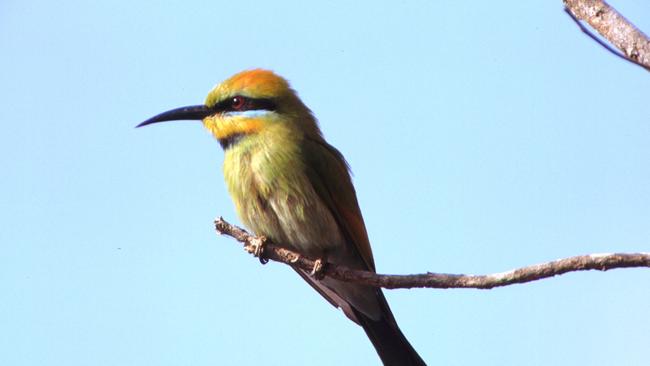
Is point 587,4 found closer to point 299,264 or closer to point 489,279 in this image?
point 489,279

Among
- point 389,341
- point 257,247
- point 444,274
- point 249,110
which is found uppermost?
point 249,110

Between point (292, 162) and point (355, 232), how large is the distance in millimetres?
420

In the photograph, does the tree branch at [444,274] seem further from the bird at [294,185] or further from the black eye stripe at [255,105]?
the black eye stripe at [255,105]

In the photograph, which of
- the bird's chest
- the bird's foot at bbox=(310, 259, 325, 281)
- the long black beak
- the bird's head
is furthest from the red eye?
the bird's foot at bbox=(310, 259, 325, 281)

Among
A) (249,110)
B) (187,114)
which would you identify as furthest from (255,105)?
(187,114)

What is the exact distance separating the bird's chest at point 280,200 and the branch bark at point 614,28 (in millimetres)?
1302

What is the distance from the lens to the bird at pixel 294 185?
3.29m

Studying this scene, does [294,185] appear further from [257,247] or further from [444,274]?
[444,274]

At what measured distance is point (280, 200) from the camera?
3268 millimetres

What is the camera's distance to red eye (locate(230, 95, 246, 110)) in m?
3.57

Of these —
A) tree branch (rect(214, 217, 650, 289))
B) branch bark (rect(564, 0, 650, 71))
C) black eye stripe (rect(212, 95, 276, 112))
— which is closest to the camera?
branch bark (rect(564, 0, 650, 71))

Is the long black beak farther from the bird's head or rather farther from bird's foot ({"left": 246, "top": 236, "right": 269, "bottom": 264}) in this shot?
bird's foot ({"left": 246, "top": 236, "right": 269, "bottom": 264})

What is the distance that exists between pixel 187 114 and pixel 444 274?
1602 millimetres

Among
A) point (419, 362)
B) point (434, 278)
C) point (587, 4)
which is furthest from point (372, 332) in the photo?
point (587, 4)
